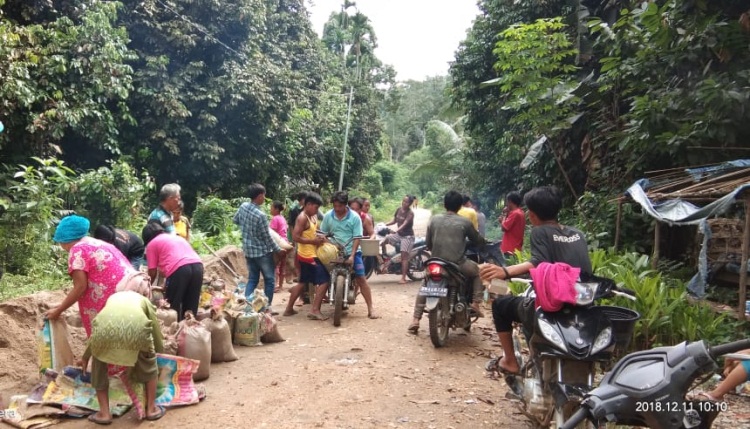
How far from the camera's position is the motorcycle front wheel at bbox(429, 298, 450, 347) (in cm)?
587

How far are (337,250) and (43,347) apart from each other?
3809 mm

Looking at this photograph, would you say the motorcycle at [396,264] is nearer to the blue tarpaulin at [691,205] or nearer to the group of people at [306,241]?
the group of people at [306,241]

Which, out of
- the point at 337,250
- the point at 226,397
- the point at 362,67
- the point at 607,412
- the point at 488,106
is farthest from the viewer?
the point at 362,67

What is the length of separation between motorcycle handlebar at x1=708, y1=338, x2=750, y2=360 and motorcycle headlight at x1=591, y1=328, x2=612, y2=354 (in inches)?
51.0

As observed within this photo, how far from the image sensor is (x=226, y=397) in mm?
4535

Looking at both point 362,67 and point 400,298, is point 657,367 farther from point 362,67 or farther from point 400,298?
point 362,67

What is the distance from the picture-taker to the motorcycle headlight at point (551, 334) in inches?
120

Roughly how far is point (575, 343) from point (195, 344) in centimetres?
332

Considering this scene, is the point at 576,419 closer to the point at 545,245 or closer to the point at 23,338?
the point at 545,245

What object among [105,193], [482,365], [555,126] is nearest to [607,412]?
[482,365]

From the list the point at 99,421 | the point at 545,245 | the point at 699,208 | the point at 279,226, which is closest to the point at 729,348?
Answer: the point at 545,245

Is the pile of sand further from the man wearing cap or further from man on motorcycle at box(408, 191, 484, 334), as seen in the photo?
man on motorcycle at box(408, 191, 484, 334)

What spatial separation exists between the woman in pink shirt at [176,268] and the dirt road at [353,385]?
0.75m

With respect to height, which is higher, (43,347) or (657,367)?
(657,367)
